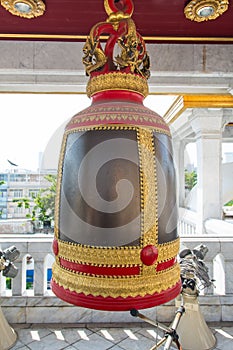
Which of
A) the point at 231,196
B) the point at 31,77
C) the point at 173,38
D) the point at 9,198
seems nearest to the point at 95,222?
the point at 173,38

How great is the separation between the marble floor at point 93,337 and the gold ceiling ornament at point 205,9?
205 centimetres

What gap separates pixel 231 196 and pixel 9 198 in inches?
451

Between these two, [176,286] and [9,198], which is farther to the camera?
[9,198]

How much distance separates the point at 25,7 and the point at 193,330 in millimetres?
2249

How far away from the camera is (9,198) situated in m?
14.2

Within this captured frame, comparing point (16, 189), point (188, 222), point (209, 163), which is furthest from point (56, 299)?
point (16, 189)

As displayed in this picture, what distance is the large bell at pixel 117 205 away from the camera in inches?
16.0

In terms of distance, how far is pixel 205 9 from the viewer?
1.17m

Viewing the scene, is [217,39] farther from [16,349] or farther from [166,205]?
[16,349]

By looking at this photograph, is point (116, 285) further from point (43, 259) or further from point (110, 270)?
point (43, 259)

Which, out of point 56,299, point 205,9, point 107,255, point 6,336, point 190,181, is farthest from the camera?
point 190,181

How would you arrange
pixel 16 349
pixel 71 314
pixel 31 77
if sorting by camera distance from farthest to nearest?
1. pixel 71 314
2. pixel 31 77
3. pixel 16 349

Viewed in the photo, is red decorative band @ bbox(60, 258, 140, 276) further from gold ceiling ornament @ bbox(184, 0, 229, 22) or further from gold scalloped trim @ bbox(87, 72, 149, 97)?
gold ceiling ornament @ bbox(184, 0, 229, 22)

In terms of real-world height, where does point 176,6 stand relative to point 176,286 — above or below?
above
